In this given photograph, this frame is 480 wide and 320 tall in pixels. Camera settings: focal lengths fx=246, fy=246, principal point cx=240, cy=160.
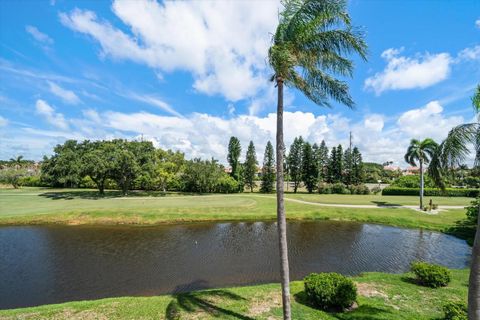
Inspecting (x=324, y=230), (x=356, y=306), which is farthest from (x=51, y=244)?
(x=324, y=230)

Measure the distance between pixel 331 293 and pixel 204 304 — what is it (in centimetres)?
473

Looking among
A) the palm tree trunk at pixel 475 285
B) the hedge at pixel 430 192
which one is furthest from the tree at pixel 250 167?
the palm tree trunk at pixel 475 285

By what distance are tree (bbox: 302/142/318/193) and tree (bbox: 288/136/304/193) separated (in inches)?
78.8

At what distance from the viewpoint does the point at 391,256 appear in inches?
664

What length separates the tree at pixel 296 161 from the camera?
64250 millimetres

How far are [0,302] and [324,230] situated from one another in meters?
22.9

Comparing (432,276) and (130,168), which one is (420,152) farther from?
(130,168)

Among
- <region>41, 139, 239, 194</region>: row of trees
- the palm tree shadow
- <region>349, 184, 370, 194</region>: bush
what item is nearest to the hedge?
<region>349, 184, 370, 194</region>: bush

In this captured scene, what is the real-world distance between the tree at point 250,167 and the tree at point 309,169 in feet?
41.9

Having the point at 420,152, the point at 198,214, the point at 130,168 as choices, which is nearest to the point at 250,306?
the point at 198,214

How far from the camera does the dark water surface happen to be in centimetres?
1252

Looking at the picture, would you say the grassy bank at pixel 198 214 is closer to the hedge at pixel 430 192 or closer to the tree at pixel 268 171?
the hedge at pixel 430 192

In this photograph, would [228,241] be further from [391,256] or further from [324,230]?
[391,256]

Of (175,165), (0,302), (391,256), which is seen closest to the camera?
(0,302)
